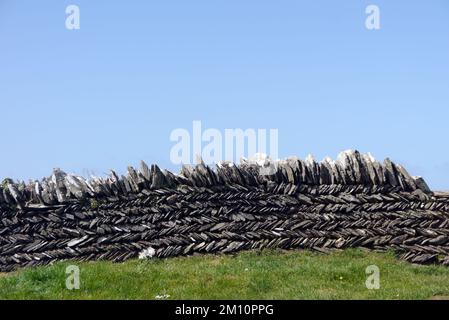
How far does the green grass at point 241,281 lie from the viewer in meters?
12.2

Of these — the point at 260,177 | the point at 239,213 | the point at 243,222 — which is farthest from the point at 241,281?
the point at 260,177

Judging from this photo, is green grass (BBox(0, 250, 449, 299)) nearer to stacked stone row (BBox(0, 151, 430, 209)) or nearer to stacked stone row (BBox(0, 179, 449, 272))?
stacked stone row (BBox(0, 179, 449, 272))

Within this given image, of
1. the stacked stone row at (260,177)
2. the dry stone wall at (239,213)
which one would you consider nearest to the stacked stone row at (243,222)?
the dry stone wall at (239,213)

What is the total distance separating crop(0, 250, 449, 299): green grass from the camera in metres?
12.2

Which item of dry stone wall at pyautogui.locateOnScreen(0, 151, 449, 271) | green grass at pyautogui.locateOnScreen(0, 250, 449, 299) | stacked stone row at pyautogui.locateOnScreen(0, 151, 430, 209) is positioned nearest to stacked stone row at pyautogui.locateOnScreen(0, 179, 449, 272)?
dry stone wall at pyautogui.locateOnScreen(0, 151, 449, 271)

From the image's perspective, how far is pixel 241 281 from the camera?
13336 mm

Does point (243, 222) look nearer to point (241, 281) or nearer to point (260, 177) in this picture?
point (260, 177)

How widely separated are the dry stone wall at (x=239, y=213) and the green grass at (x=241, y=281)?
1.38 m

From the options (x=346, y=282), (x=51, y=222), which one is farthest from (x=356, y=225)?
(x=51, y=222)

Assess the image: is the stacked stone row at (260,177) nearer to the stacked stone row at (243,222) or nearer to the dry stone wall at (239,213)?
the dry stone wall at (239,213)

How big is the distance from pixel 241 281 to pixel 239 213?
4.83 meters

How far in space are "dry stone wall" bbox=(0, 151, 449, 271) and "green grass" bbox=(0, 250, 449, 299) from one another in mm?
1381

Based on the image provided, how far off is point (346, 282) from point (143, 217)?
22.5 feet

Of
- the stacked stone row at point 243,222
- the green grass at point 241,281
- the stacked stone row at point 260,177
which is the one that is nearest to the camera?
the green grass at point 241,281
